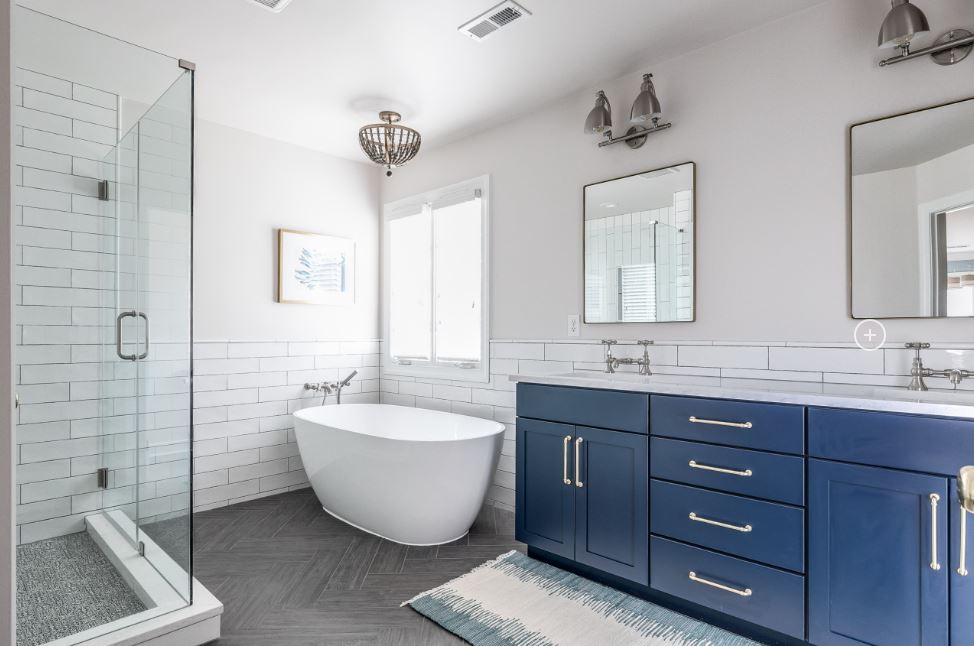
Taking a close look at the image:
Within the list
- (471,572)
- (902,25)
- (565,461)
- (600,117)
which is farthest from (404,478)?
(902,25)

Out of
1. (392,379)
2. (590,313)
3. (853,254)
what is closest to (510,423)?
(590,313)

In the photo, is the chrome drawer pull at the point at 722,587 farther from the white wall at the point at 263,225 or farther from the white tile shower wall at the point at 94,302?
the white wall at the point at 263,225

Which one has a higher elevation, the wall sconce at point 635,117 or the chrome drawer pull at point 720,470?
the wall sconce at point 635,117

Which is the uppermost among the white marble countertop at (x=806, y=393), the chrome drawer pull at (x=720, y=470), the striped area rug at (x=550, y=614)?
the white marble countertop at (x=806, y=393)

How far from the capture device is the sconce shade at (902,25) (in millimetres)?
1963

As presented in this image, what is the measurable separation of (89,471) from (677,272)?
9.74 feet

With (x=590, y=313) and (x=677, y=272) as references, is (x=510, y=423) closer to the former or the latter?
(x=590, y=313)

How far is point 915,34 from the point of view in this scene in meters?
1.98

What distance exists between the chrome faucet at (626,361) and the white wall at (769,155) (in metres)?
0.09

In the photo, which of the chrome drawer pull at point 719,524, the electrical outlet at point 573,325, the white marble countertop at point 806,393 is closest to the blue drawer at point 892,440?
the white marble countertop at point 806,393

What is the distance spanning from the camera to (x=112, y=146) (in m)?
2.38

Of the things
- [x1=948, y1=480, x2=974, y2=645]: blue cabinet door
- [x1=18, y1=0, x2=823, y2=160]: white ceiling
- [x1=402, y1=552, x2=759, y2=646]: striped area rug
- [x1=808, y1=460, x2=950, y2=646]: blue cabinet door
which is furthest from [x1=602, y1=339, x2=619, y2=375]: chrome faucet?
[x1=948, y1=480, x2=974, y2=645]: blue cabinet door

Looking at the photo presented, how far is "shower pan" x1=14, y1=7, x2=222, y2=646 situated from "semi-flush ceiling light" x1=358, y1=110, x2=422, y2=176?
1.31 metres

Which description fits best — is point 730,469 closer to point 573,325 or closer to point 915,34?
point 573,325
